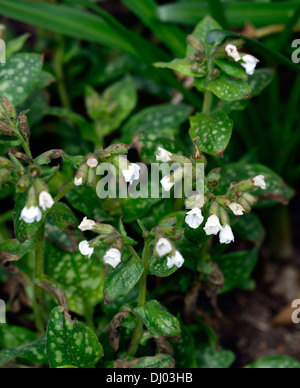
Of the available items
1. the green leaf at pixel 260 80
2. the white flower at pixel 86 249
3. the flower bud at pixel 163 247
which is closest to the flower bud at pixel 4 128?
the white flower at pixel 86 249

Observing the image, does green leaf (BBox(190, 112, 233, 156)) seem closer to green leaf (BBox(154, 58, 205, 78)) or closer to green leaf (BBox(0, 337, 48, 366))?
green leaf (BBox(154, 58, 205, 78))

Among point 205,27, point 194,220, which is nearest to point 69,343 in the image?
point 194,220

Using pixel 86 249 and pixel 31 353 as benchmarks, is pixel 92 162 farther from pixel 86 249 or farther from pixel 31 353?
pixel 31 353

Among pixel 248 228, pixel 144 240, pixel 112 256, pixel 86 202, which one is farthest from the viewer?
pixel 248 228

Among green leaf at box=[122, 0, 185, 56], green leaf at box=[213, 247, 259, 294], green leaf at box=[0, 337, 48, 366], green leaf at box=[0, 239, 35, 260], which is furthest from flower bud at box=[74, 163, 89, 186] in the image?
green leaf at box=[122, 0, 185, 56]
